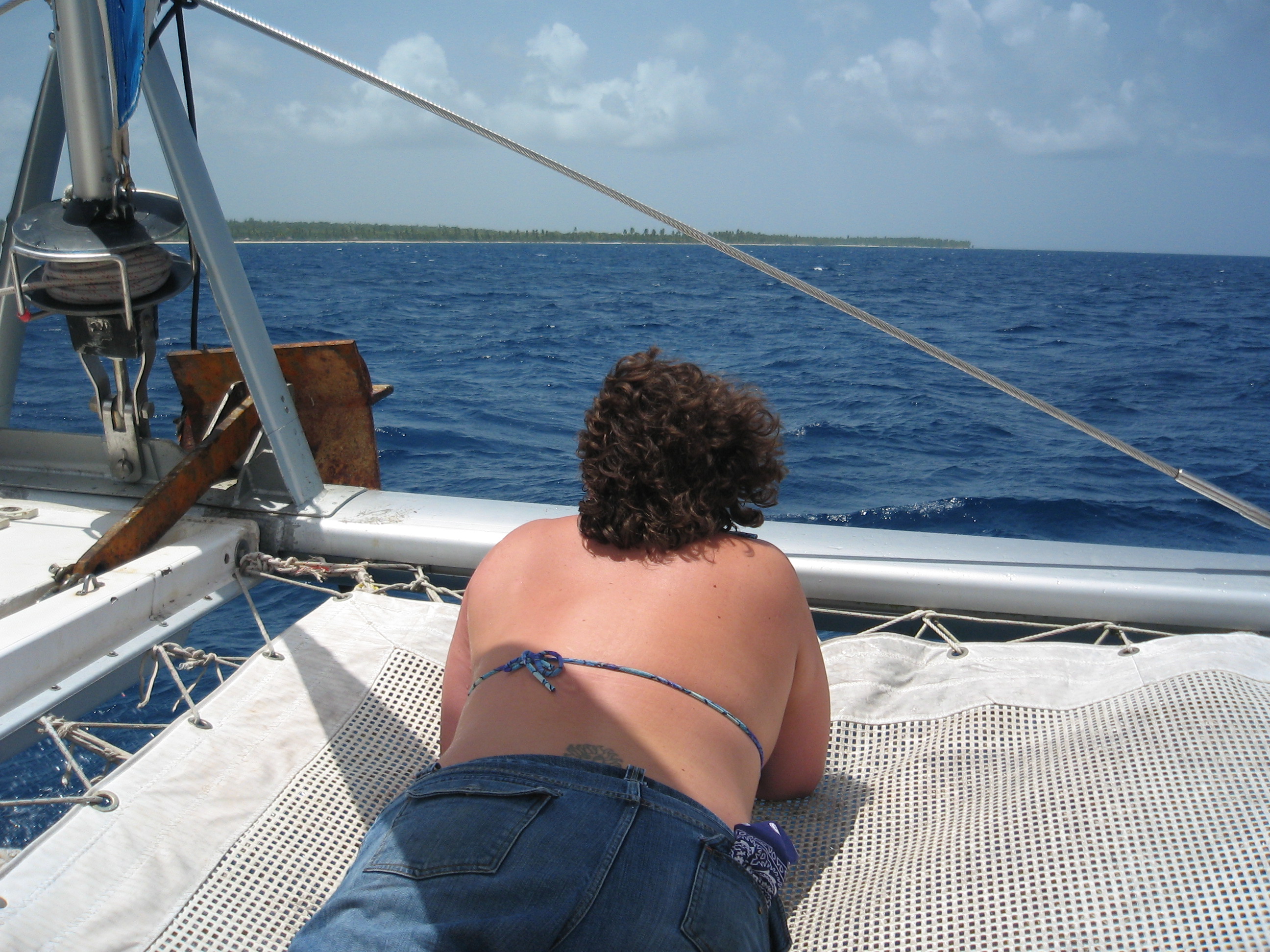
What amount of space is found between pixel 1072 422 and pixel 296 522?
2.31m

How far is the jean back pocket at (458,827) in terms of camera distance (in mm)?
1157

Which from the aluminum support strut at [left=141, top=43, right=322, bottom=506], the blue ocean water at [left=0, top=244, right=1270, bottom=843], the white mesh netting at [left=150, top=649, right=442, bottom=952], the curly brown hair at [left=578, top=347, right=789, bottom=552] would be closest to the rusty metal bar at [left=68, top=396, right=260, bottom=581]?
the aluminum support strut at [left=141, top=43, right=322, bottom=506]

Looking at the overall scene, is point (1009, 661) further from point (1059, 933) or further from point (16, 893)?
point (16, 893)

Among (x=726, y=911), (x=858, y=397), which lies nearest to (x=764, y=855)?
(x=726, y=911)

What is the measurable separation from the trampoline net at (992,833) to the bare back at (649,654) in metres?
0.29

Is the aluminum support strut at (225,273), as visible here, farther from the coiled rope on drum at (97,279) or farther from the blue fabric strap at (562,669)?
the blue fabric strap at (562,669)

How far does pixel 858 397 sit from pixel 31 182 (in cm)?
848

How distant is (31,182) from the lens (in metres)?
2.97

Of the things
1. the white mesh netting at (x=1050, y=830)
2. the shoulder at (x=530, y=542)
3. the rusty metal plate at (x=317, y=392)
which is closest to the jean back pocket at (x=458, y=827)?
the shoulder at (x=530, y=542)

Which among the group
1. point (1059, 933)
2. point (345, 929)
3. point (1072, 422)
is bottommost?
point (1059, 933)

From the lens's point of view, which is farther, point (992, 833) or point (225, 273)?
point (225, 273)

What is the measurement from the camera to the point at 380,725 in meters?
2.11

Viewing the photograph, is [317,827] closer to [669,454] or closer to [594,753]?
[594,753]

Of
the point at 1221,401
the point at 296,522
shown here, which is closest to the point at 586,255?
the point at 1221,401
